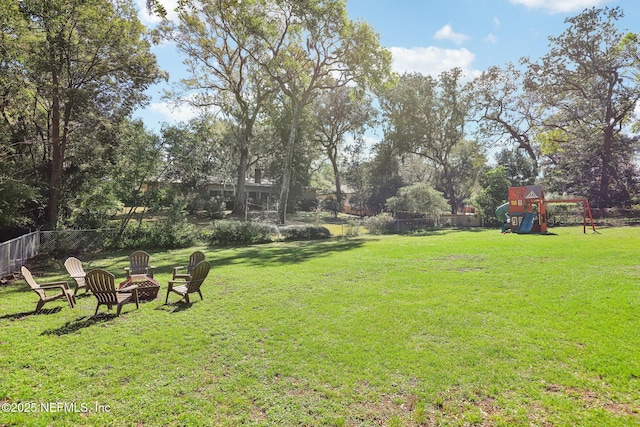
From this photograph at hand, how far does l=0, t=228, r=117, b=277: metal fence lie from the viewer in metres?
11.5

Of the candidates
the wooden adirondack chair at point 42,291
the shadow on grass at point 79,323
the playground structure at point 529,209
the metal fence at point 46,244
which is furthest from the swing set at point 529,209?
the metal fence at point 46,244

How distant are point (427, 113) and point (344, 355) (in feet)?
137

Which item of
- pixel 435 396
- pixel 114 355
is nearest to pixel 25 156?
pixel 114 355

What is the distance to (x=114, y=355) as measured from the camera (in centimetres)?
513

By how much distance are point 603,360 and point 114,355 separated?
7.02 metres

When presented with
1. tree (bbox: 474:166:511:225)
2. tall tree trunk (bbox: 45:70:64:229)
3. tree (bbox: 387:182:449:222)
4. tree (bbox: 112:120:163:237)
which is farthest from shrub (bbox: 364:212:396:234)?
tall tree trunk (bbox: 45:70:64:229)

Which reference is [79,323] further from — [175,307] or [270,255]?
[270,255]

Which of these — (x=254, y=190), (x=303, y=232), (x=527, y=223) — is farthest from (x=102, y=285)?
(x=254, y=190)

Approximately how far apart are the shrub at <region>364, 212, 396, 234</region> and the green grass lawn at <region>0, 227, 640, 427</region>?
17314 mm

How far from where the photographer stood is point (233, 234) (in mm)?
20812

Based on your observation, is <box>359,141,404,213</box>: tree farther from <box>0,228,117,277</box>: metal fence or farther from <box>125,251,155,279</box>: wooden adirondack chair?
<box>125,251,155,279</box>: wooden adirondack chair

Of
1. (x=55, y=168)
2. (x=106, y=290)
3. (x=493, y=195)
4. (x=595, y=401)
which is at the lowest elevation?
(x=595, y=401)

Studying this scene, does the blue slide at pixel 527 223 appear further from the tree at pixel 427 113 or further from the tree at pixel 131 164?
the tree at pixel 131 164

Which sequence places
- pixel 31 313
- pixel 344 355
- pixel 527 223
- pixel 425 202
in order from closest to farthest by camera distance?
pixel 344 355, pixel 31 313, pixel 527 223, pixel 425 202
